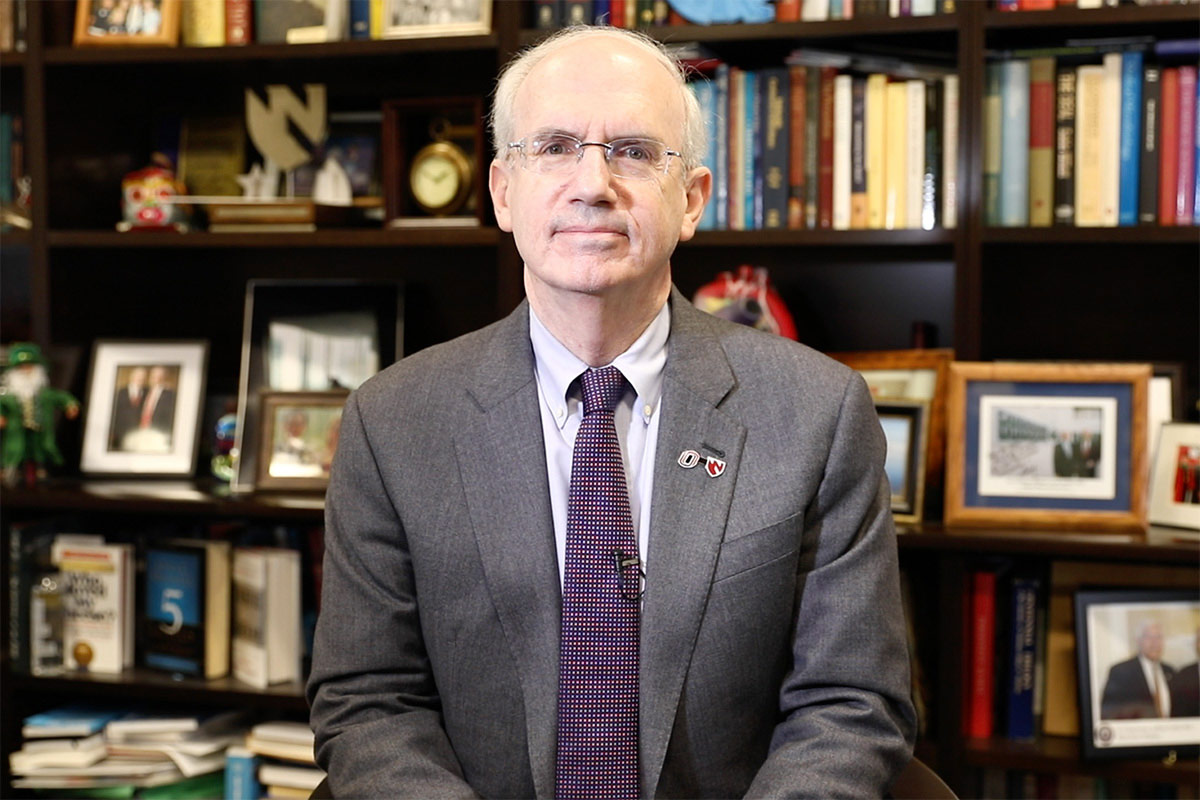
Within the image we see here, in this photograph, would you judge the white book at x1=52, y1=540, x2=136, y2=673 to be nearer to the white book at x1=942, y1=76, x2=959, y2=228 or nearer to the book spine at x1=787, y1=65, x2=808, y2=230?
the book spine at x1=787, y1=65, x2=808, y2=230

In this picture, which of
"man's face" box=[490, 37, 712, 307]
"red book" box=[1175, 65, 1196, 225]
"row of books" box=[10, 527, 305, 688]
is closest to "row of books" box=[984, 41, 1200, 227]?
"red book" box=[1175, 65, 1196, 225]

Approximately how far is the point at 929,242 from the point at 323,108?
127 cm

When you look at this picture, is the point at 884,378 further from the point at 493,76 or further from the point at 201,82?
the point at 201,82

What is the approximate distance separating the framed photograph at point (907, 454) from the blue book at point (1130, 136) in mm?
478

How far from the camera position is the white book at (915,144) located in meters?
2.09

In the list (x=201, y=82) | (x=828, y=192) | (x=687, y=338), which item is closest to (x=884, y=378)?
(x=828, y=192)

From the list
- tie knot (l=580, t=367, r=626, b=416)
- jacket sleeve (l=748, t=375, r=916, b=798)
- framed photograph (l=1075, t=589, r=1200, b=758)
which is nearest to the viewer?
jacket sleeve (l=748, t=375, r=916, b=798)

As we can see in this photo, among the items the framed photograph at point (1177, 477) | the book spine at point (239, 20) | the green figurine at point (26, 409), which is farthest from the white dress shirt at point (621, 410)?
the green figurine at point (26, 409)

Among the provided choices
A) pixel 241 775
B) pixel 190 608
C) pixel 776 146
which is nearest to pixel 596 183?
pixel 776 146

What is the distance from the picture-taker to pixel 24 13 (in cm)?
239

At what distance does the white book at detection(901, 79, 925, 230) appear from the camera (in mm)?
2094

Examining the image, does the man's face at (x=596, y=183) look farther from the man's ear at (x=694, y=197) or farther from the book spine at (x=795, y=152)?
the book spine at (x=795, y=152)

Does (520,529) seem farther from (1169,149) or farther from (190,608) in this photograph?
(1169,149)

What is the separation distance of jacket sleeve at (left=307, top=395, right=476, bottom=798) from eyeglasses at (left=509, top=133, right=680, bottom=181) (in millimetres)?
408
